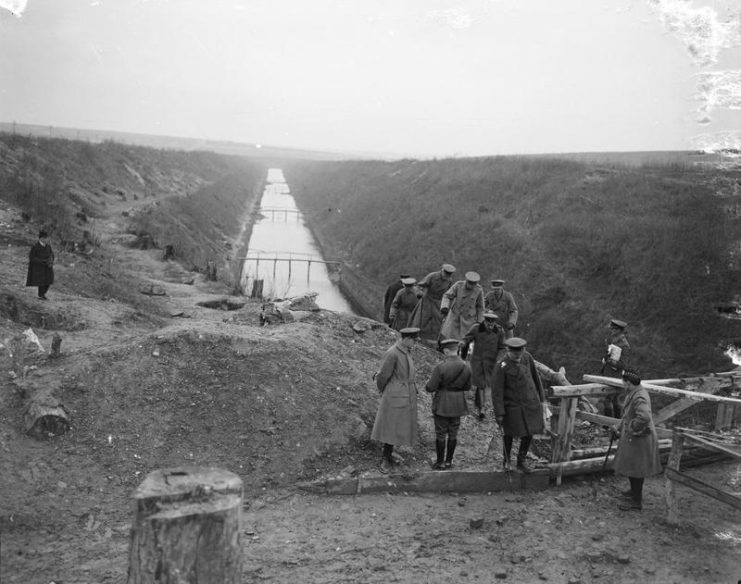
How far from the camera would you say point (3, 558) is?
18.8ft

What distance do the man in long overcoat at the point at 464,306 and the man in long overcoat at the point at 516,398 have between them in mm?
3542

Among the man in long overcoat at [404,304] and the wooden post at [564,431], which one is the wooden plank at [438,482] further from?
the man in long overcoat at [404,304]

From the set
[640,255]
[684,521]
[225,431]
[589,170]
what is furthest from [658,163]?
[225,431]

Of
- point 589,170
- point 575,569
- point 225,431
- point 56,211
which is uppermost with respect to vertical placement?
point 589,170

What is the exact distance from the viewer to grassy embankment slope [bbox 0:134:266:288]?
25656 millimetres

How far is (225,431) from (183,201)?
38386 millimetres

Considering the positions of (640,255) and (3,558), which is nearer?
(3,558)

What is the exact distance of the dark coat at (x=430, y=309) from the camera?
43.0ft

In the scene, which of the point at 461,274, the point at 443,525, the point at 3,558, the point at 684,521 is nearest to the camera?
the point at 3,558

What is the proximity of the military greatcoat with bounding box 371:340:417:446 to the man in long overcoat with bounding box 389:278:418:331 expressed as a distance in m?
5.07

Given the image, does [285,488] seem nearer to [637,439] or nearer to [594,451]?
[637,439]

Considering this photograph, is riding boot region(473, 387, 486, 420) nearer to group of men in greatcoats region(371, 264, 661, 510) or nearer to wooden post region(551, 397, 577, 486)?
group of men in greatcoats region(371, 264, 661, 510)

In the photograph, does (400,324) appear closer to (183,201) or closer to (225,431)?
(225,431)

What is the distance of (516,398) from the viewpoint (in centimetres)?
849
